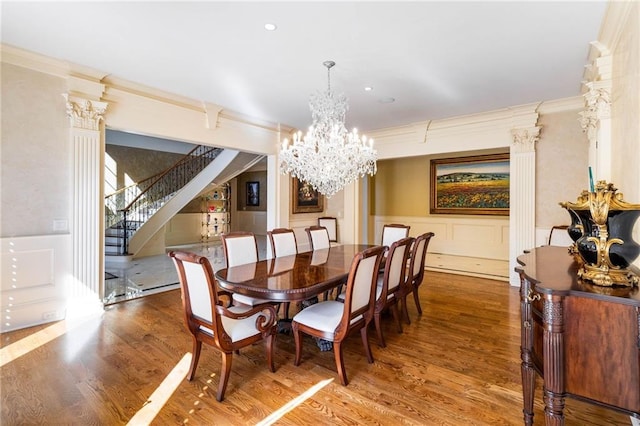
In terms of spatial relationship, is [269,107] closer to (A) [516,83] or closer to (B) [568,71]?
(A) [516,83]

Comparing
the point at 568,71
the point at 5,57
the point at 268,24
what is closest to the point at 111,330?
the point at 5,57

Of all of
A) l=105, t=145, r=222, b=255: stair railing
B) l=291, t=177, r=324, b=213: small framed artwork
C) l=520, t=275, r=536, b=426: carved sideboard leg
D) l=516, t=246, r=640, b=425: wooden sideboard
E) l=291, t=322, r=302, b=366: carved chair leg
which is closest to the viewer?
l=516, t=246, r=640, b=425: wooden sideboard

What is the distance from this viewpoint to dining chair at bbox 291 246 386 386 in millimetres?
2221

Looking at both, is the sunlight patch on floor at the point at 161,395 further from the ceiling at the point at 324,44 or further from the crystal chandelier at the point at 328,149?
the ceiling at the point at 324,44

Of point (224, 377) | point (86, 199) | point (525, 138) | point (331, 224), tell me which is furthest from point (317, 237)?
point (525, 138)

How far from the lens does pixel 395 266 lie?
9.82 ft

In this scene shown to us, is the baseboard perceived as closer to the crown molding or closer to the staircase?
the crown molding

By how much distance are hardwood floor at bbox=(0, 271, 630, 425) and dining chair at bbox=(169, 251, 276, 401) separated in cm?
24

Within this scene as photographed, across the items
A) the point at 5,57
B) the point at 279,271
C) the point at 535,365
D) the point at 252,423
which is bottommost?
the point at 252,423

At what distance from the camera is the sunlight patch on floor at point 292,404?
1.85 metres

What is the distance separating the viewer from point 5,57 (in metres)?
3.04

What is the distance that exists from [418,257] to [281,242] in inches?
65.6

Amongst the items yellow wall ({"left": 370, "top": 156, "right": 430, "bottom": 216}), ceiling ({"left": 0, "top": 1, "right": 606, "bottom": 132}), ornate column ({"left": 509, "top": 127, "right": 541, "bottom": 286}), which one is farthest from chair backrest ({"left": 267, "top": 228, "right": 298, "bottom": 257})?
yellow wall ({"left": 370, "top": 156, "right": 430, "bottom": 216})

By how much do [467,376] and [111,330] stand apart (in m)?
3.35
